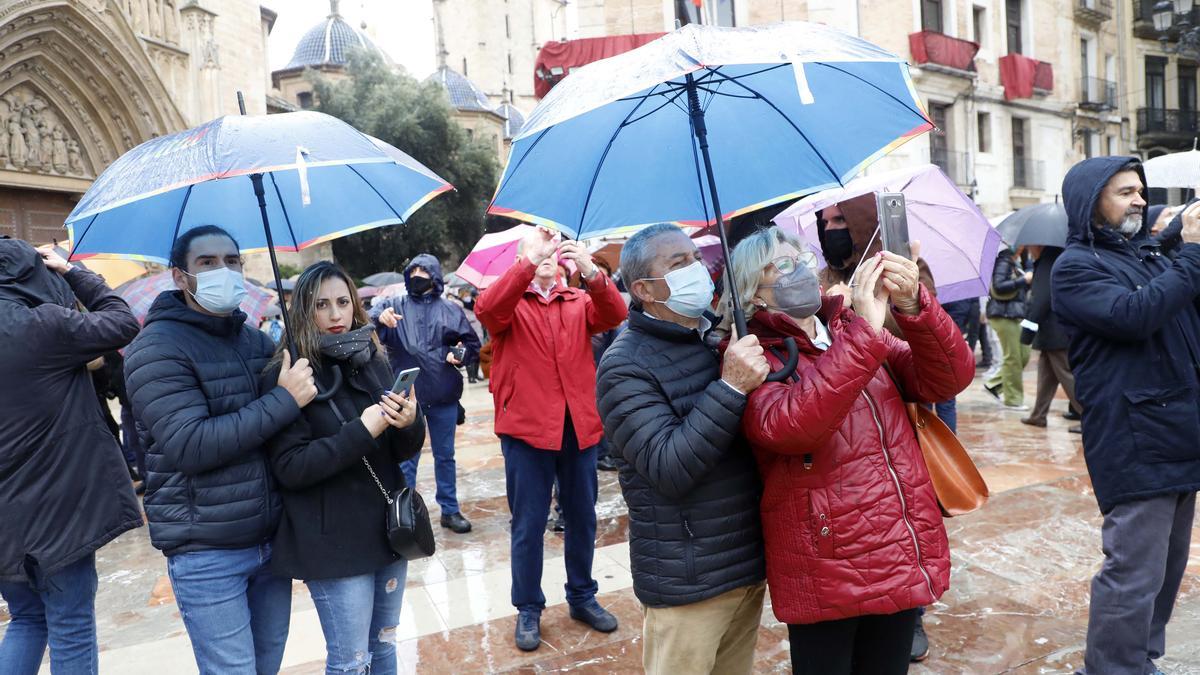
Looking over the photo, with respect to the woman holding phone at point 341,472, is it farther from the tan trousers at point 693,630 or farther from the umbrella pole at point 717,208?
the umbrella pole at point 717,208

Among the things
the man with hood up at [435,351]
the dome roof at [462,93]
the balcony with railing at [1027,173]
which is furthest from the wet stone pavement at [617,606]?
the dome roof at [462,93]

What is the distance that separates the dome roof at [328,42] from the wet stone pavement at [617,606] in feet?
127

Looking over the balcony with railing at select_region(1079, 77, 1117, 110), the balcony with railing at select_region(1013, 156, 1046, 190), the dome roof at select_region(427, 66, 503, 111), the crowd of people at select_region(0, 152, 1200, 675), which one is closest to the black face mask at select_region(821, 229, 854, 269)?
the crowd of people at select_region(0, 152, 1200, 675)

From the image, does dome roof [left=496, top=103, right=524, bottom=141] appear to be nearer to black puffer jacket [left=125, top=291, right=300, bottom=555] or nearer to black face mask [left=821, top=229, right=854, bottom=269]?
black face mask [left=821, top=229, right=854, bottom=269]

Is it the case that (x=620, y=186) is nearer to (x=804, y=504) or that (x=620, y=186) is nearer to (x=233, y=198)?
(x=804, y=504)

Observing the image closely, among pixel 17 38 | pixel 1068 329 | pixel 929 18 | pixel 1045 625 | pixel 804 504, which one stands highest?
pixel 929 18

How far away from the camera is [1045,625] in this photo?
375cm

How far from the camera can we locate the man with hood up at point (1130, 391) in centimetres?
284

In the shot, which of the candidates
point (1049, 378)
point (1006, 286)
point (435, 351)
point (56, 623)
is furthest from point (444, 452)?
point (1006, 286)

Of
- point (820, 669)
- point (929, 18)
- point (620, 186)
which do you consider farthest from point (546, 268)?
point (929, 18)

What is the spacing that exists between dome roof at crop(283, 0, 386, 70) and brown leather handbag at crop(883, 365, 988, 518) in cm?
4148

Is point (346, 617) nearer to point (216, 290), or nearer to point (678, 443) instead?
point (216, 290)

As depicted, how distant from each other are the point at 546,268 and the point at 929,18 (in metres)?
23.4

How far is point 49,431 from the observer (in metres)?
2.84
